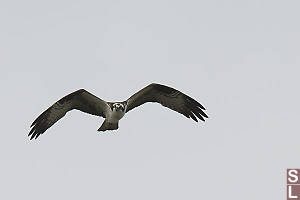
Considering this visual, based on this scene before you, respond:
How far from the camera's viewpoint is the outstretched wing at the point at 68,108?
15.9 meters

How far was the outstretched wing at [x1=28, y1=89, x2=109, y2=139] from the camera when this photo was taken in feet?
52.2

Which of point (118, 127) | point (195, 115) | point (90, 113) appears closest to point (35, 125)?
point (90, 113)

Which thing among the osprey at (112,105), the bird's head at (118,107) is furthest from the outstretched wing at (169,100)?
the bird's head at (118,107)

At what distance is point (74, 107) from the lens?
16219 millimetres

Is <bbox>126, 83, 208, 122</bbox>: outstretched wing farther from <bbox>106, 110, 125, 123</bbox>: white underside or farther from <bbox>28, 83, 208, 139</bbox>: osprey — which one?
<bbox>106, 110, 125, 123</bbox>: white underside

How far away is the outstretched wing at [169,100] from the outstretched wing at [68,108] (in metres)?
0.93

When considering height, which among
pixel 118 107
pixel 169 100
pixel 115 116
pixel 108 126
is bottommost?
pixel 108 126

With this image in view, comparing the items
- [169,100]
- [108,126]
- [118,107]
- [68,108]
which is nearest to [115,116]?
[118,107]

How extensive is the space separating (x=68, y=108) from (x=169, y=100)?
3.22 metres

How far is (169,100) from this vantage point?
55.7ft

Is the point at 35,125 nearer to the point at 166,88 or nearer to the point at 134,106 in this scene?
the point at 134,106

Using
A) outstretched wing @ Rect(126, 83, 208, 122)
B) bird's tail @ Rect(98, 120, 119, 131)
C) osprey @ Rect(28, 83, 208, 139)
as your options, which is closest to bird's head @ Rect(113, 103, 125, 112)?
osprey @ Rect(28, 83, 208, 139)

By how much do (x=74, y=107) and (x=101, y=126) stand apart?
121 cm

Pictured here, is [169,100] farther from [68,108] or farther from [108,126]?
[68,108]
